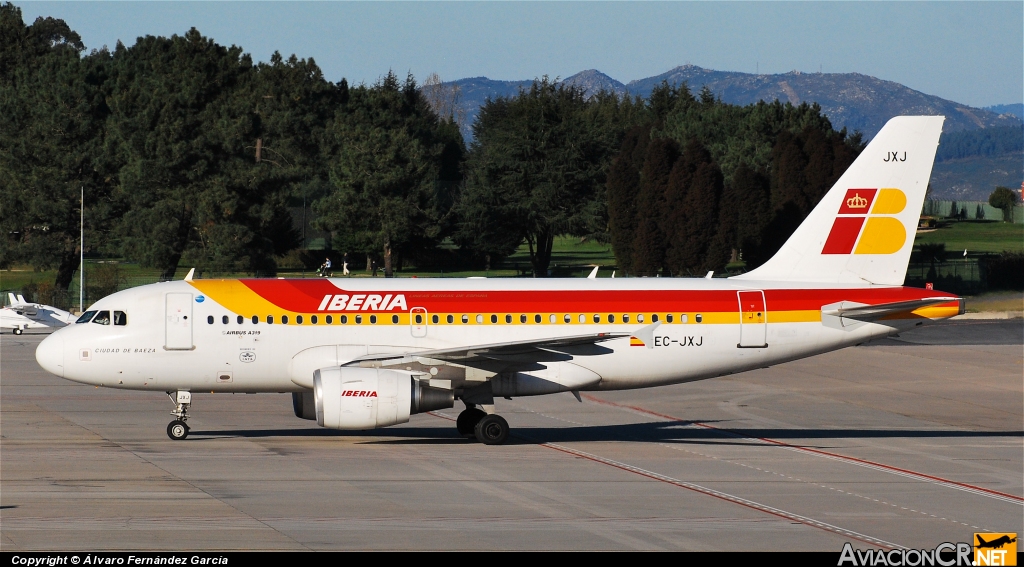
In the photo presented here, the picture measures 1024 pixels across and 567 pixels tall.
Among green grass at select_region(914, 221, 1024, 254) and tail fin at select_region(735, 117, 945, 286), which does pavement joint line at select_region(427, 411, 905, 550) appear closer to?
tail fin at select_region(735, 117, 945, 286)

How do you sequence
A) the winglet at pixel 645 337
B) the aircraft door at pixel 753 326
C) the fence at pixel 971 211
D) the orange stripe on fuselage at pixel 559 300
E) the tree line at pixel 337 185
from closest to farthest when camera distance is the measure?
the orange stripe on fuselage at pixel 559 300, the winglet at pixel 645 337, the aircraft door at pixel 753 326, the tree line at pixel 337 185, the fence at pixel 971 211

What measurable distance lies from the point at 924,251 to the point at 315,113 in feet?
206

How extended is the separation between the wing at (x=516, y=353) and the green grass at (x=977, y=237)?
291 ft

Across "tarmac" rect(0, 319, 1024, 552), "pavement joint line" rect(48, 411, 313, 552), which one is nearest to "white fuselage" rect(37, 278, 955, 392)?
"pavement joint line" rect(48, 411, 313, 552)

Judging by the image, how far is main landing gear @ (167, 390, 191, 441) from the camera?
1104 inches

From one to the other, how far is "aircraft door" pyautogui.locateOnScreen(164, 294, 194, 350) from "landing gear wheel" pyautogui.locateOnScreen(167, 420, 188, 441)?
192 centimetres

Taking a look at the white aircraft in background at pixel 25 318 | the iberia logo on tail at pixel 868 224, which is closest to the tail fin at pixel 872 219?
the iberia logo on tail at pixel 868 224

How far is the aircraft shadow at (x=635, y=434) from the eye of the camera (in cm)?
2917

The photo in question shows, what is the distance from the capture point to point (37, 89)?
8231 centimetres

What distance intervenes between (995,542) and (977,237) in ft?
406

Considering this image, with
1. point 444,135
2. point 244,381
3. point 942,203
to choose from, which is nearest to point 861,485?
point 244,381

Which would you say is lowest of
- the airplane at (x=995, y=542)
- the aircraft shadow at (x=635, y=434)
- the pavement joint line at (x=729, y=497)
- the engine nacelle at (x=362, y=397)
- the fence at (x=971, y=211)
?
the aircraft shadow at (x=635, y=434)

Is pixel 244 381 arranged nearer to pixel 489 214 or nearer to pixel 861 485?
pixel 861 485

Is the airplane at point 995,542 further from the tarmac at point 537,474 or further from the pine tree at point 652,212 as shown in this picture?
the pine tree at point 652,212
